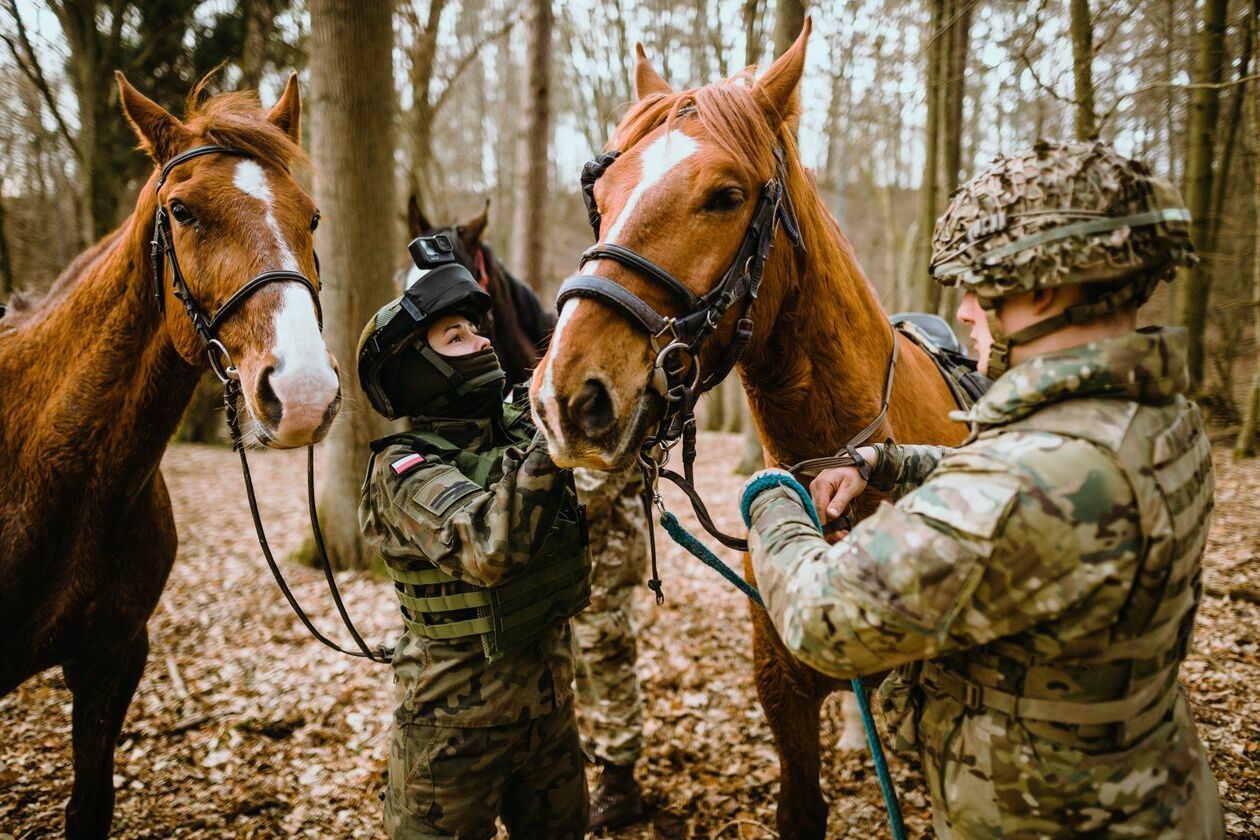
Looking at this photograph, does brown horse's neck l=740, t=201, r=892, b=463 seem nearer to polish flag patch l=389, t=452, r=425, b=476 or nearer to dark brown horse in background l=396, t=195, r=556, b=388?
polish flag patch l=389, t=452, r=425, b=476

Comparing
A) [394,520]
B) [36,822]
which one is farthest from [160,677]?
[394,520]

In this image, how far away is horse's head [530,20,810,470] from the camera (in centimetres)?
152

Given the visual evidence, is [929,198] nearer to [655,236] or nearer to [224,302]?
[655,236]

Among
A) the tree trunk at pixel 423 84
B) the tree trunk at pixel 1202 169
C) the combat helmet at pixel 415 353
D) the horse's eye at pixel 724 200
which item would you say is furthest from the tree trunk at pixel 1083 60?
the tree trunk at pixel 423 84

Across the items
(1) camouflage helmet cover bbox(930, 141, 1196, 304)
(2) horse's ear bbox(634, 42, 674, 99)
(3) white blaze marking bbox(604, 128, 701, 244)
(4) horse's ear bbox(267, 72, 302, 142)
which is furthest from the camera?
(4) horse's ear bbox(267, 72, 302, 142)

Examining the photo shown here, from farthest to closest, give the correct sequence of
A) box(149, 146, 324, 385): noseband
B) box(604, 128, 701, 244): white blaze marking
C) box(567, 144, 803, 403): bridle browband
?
1. box(149, 146, 324, 385): noseband
2. box(604, 128, 701, 244): white blaze marking
3. box(567, 144, 803, 403): bridle browband

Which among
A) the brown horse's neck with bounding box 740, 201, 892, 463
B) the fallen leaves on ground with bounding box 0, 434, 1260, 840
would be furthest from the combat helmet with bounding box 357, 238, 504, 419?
the fallen leaves on ground with bounding box 0, 434, 1260, 840

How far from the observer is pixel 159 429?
248cm

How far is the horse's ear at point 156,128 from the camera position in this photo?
92.8 inches

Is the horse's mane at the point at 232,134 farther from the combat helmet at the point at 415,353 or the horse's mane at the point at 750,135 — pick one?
the horse's mane at the point at 750,135

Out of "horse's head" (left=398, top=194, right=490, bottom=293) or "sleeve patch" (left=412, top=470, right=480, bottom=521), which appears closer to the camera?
→ "sleeve patch" (left=412, top=470, right=480, bottom=521)

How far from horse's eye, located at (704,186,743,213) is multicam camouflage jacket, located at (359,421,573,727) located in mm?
848

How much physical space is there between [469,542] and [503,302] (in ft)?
10.8

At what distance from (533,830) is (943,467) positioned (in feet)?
6.50
